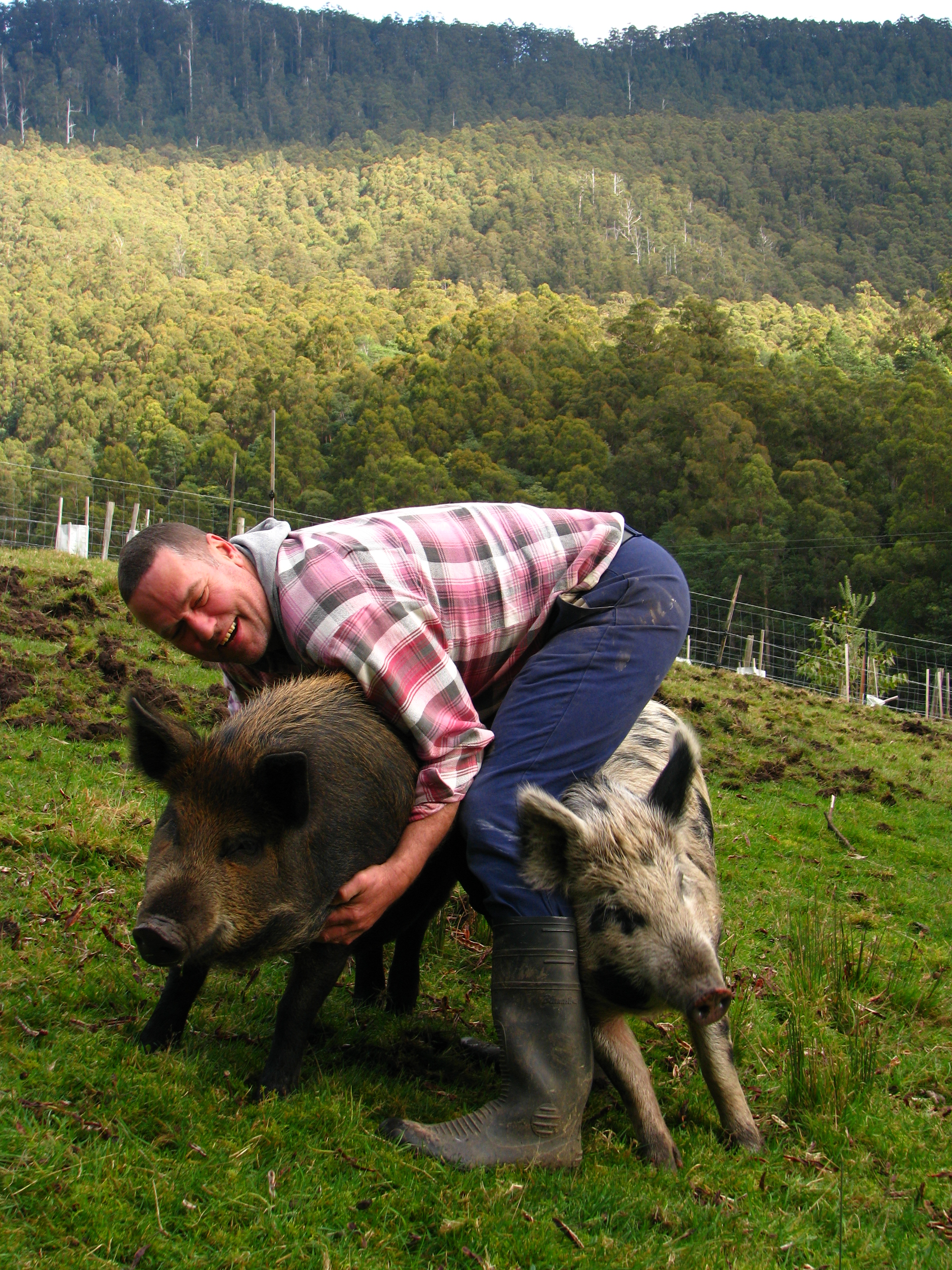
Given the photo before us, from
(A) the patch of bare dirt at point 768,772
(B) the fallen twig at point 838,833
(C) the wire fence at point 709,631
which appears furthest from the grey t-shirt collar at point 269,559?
(C) the wire fence at point 709,631

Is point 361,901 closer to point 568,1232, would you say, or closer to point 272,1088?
point 272,1088

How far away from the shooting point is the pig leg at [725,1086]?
3385mm

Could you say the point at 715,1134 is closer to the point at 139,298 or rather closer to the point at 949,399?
the point at 949,399

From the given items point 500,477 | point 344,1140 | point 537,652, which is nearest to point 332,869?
point 344,1140

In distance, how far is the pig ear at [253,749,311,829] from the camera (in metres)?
2.96

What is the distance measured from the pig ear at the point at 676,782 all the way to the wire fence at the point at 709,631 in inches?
707

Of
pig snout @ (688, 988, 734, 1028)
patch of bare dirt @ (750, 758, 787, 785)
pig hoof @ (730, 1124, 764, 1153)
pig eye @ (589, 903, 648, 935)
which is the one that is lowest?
patch of bare dirt @ (750, 758, 787, 785)

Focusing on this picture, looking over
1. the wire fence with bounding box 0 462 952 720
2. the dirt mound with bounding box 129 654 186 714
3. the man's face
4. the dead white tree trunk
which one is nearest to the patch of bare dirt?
the dirt mound with bounding box 129 654 186 714

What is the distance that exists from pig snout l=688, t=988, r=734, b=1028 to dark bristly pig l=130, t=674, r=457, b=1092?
1.07 meters

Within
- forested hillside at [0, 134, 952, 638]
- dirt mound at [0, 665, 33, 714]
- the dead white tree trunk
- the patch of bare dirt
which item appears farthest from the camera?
the dead white tree trunk

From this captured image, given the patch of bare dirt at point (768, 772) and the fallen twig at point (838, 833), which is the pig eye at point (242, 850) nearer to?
the fallen twig at point (838, 833)

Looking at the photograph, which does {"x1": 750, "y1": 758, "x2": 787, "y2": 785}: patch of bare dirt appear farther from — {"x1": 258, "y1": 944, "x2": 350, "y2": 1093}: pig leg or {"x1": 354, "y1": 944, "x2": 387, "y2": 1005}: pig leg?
{"x1": 258, "y1": 944, "x2": 350, "y2": 1093}: pig leg

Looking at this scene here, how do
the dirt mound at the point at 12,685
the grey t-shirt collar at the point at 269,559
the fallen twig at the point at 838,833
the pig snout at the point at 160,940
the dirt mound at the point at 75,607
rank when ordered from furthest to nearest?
the dirt mound at the point at 75,607 < the fallen twig at the point at 838,833 < the dirt mound at the point at 12,685 < the grey t-shirt collar at the point at 269,559 < the pig snout at the point at 160,940

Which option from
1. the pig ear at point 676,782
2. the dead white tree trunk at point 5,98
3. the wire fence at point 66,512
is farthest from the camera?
the dead white tree trunk at point 5,98
